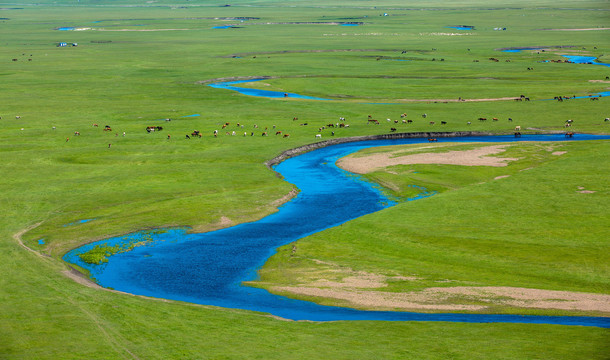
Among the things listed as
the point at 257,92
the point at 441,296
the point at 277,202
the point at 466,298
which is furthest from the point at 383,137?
the point at 466,298

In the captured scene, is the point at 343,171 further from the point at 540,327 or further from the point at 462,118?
the point at 540,327

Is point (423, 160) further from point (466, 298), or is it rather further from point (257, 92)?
point (257, 92)

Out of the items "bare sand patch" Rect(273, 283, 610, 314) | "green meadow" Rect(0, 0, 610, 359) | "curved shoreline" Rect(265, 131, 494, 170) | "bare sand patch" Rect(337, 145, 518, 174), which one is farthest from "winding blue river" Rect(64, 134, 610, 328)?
"curved shoreline" Rect(265, 131, 494, 170)

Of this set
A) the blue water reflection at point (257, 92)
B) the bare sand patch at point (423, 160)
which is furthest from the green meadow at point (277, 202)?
the blue water reflection at point (257, 92)

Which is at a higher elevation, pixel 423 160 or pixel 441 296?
pixel 423 160

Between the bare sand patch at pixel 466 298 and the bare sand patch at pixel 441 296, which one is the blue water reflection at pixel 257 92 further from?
the bare sand patch at pixel 466 298

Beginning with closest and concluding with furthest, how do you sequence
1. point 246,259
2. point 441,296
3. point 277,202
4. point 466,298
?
point 466,298
point 441,296
point 246,259
point 277,202

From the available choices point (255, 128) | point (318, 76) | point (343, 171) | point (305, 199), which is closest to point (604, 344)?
point (305, 199)
